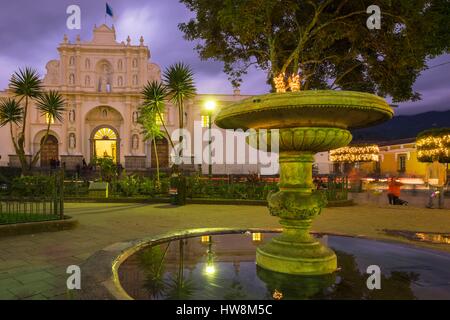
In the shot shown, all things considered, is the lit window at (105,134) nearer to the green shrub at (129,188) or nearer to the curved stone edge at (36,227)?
the green shrub at (129,188)

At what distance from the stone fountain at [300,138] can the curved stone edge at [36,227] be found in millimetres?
4895

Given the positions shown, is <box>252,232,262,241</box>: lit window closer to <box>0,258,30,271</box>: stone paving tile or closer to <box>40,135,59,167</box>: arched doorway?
<box>0,258,30,271</box>: stone paving tile

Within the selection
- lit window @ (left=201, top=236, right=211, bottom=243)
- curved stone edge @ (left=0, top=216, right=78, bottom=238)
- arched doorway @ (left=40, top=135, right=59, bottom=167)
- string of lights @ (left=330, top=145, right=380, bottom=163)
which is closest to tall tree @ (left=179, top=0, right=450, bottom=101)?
lit window @ (left=201, top=236, right=211, bottom=243)

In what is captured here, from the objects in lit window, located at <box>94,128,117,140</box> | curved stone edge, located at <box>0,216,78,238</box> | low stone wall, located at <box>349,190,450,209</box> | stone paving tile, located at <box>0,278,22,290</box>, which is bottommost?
low stone wall, located at <box>349,190,450,209</box>

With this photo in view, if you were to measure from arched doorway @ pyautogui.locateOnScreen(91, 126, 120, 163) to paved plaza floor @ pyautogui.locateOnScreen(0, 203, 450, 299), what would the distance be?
25322 millimetres

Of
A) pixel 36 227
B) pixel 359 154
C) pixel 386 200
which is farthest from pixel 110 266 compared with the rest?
pixel 359 154

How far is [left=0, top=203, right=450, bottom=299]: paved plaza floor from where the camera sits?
3.90m

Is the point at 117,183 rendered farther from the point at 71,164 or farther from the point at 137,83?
the point at 137,83

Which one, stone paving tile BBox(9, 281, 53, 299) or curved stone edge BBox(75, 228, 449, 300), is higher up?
curved stone edge BBox(75, 228, 449, 300)

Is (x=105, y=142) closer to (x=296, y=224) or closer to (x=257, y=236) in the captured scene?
(x=257, y=236)

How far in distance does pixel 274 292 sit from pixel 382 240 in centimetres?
338

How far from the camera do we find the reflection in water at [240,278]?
342cm

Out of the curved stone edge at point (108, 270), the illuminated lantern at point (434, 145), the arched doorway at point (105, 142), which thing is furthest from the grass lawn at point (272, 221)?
the arched doorway at point (105, 142)

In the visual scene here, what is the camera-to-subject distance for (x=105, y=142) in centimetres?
3600
